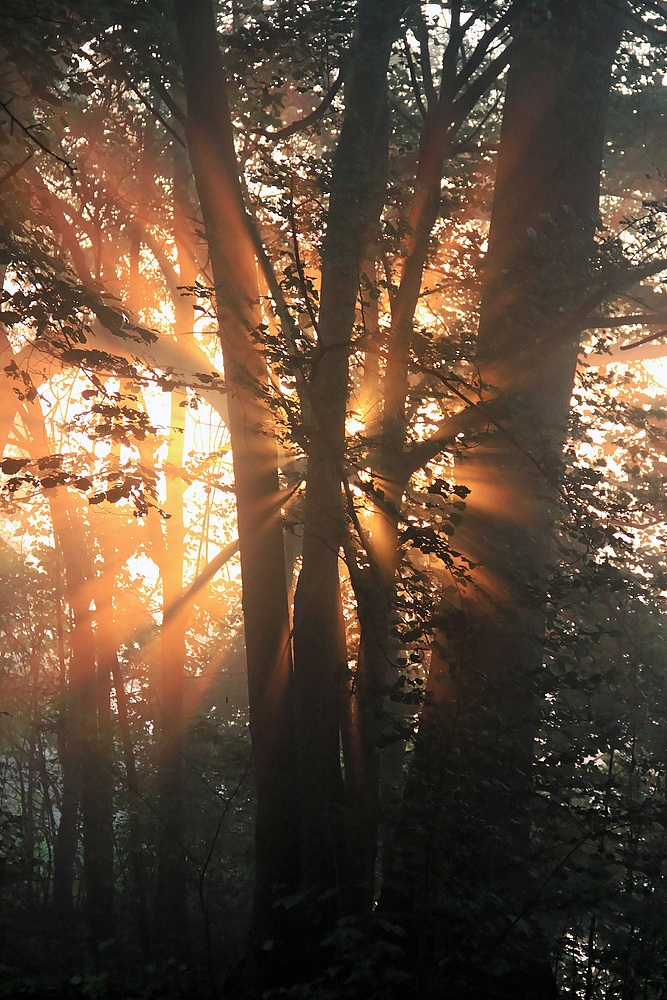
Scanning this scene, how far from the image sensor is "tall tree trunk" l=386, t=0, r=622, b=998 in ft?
16.7

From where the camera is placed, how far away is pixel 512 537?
24.3 ft

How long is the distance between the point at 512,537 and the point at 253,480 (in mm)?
2360

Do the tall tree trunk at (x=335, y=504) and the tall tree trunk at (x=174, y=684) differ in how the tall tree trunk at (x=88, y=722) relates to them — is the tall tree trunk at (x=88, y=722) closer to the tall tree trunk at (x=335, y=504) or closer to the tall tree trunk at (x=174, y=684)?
the tall tree trunk at (x=174, y=684)

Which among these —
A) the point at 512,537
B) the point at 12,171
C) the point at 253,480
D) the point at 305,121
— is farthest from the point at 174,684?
the point at 12,171

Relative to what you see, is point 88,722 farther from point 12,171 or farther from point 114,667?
point 12,171

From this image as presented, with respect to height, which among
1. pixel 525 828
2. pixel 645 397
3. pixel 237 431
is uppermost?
pixel 645 397

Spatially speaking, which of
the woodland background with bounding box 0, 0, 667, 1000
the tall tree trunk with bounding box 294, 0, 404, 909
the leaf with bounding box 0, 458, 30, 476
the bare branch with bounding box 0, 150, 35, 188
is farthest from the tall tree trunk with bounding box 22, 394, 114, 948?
the bare branch with bounding box 0, 150, 35, 188

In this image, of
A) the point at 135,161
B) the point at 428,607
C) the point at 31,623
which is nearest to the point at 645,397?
the point at 135,161

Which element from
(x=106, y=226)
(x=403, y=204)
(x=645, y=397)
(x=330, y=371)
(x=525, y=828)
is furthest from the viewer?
(x=645, y=397)

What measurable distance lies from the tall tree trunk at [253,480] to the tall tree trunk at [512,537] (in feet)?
3.61

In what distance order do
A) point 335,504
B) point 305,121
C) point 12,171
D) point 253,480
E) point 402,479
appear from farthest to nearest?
point 305,121 < point 402,479 < point 253,480 < point 335,504 < point 12,171

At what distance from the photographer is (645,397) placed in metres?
14.9

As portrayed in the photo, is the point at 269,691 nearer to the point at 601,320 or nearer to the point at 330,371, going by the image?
the point at 330,371

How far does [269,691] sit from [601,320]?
4094mm
